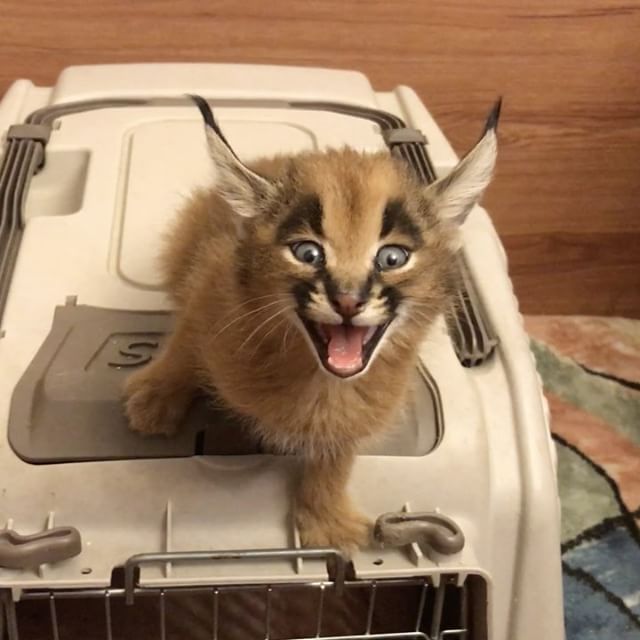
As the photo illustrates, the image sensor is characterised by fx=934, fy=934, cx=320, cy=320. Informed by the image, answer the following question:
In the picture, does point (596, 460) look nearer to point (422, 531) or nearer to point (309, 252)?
point (422, 531)

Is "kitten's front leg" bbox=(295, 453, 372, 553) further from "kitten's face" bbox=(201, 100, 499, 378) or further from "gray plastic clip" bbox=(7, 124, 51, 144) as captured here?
"gray plastic clip" bbox=(7, 124, 51, 144)

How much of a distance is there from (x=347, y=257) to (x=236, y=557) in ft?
0.82

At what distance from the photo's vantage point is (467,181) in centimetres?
66

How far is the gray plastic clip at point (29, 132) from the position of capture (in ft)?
3.42

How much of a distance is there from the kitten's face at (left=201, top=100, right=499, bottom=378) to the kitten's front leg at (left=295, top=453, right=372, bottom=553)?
0.12 m

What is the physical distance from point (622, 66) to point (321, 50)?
0.47 meters

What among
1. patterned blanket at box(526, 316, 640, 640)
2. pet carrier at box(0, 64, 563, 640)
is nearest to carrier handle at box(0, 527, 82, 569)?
pet carrier at box(0, 64, 563, 640)

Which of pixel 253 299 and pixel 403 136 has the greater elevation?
pixel 403 136

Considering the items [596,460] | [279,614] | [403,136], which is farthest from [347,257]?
[596,460]

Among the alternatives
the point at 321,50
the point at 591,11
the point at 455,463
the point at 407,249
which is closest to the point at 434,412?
the point at 455,463

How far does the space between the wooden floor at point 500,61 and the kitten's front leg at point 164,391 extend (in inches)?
28.9

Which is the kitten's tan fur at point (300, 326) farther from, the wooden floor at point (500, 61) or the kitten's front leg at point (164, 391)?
the wooden floor at point (500, 61)

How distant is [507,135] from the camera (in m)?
1.50

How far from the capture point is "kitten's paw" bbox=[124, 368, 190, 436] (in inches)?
28.9
